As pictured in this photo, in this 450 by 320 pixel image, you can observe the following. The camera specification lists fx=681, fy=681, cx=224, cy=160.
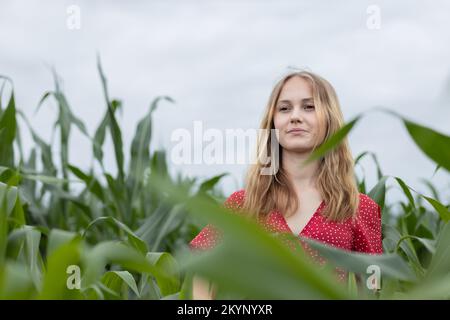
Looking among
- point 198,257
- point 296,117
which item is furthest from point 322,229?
point 198,257

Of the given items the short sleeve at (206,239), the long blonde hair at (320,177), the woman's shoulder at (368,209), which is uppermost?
the long blonde hair at (320,177)

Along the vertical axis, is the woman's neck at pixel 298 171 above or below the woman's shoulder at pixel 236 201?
above

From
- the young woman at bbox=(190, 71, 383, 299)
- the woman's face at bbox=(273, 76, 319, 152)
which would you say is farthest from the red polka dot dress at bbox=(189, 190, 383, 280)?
the woman's face at bbox=(273, 76, 319, 152)

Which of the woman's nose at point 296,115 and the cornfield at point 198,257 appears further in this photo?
the woman's nose at point 296,115

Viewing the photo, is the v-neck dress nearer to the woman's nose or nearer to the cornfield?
the cornfield

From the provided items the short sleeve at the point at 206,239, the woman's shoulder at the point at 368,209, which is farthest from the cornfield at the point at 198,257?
the short sleeve at the point at 206,239

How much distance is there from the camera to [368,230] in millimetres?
1161

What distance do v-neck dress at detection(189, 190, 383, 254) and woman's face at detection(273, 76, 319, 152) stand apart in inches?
4.8

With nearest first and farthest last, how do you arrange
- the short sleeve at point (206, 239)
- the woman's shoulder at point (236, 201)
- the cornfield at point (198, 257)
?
the cornfield at point (198, 257) → the short sleeve at point (206, 239) → the woman's shoulder at point (236, 201)

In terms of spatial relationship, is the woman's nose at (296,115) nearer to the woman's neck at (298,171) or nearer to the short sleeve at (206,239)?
the woman's neck at (298,171)

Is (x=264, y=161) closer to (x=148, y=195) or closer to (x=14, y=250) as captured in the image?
(x=14, y=250)

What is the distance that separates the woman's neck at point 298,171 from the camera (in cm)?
117

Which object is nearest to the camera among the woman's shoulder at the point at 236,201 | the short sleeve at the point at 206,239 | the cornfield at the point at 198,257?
the cornfield at the point at 198,257
